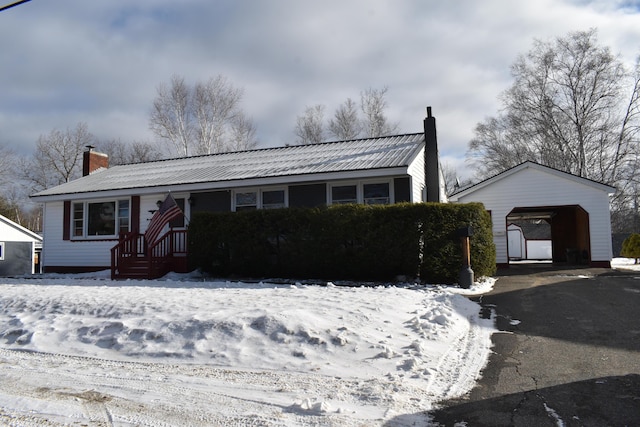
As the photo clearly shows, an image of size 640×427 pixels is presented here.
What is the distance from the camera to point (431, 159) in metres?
17.0

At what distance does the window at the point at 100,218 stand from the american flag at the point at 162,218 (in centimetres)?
365

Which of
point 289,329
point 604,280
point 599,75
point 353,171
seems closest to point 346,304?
point 289,329

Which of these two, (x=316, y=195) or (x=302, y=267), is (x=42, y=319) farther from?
(x=316, y=195)

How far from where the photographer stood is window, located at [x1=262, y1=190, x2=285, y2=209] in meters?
15.4

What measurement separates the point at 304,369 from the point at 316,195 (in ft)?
32.5

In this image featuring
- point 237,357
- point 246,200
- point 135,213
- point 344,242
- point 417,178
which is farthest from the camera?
point 135,213

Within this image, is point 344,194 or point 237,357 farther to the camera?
point 344,194

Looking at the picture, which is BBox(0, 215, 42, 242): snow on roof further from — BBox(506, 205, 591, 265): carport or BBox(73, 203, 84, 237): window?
BBox(506, 205, 591, 265): carport

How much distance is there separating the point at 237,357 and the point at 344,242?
6690mm

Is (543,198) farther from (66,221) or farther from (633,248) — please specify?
(66,221)

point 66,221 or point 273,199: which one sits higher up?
point 273,199

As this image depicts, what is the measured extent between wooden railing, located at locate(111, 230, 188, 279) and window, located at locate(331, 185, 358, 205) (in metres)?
4.89

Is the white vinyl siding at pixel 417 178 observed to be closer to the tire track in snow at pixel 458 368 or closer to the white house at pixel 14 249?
the tire track in snow at pixel 458 368

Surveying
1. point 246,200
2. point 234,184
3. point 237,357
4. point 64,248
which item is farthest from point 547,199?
point 64,248
